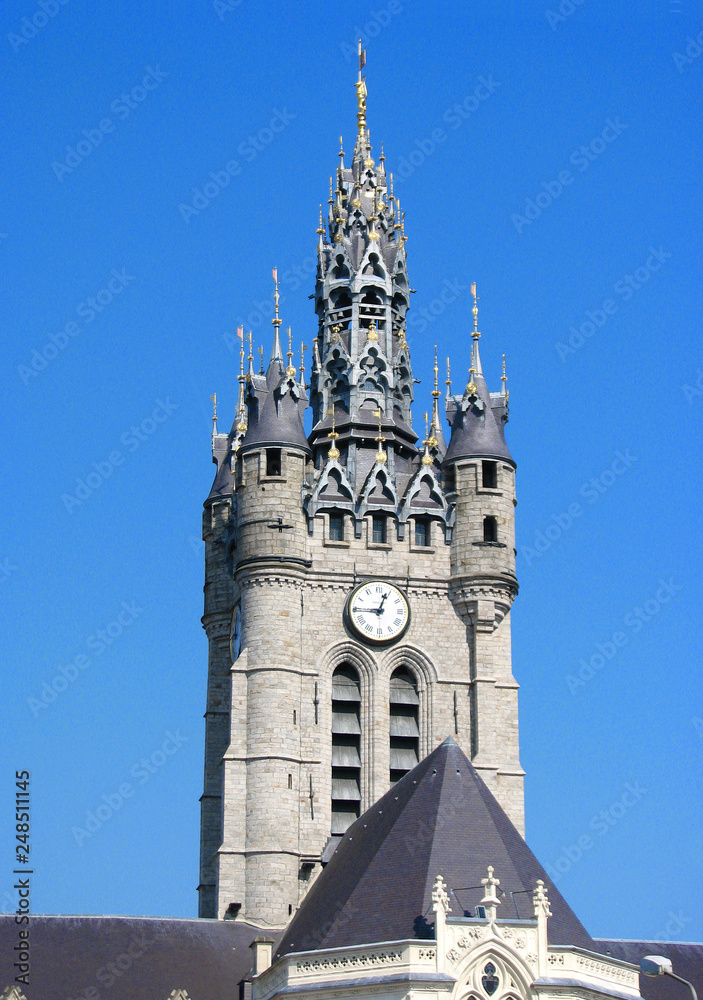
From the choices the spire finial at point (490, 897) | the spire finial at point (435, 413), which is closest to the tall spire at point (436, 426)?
the spire finial at point (435, 413)

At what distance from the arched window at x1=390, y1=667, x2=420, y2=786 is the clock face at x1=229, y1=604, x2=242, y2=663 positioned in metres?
4.86

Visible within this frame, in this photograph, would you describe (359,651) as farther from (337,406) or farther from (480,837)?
(480,837)

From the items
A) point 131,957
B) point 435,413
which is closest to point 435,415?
point 435,413

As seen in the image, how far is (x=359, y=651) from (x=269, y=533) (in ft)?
15.0

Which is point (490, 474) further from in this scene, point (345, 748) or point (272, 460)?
point (345, 748)

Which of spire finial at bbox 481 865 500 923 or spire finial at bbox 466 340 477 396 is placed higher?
spire finial at bbox 466 340 477 396

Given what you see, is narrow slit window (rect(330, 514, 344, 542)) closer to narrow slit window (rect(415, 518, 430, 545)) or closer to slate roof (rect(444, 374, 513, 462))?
narrow slit window (rect(415, 518, 430, 545))

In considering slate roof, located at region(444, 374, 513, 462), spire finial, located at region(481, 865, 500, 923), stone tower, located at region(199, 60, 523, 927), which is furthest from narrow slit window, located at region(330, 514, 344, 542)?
spire finial, located at region(481, 865, 500, 923)

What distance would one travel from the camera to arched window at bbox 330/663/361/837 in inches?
2179

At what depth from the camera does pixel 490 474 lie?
59906 mm

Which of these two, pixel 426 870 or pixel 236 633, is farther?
pixel 236 633

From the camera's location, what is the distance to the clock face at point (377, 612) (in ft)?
187

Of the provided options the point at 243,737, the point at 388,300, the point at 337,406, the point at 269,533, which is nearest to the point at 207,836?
the point at 243,737

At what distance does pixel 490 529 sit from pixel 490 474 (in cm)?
196
